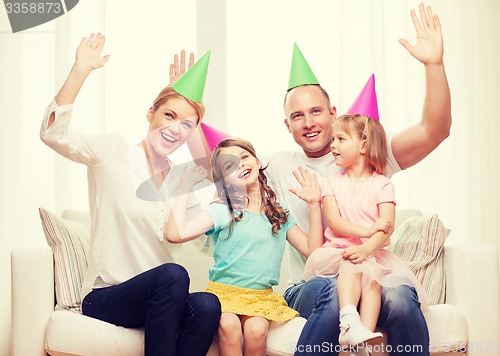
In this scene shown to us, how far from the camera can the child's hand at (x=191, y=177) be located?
2.02 m

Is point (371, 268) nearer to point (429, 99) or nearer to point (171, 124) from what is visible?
point (429, 99)

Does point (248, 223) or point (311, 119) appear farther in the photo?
point (311, 119)

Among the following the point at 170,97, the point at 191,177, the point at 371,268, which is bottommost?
the point at 371,268

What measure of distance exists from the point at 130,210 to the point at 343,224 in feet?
1.87

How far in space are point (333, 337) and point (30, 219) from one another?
1590 millimetres

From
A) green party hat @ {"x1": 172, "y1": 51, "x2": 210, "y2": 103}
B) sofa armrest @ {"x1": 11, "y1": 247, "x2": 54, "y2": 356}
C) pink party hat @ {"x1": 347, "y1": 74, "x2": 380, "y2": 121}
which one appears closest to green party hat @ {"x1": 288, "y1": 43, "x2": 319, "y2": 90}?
pink party hat @ {"x1": 347, "y1": 74, "x2": 380, "y2": 121}

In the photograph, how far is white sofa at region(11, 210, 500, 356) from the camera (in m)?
1.84

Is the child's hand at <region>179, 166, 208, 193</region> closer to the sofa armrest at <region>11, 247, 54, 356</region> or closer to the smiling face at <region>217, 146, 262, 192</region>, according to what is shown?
the smiling face at <region>217, 146, 262, 192</region>

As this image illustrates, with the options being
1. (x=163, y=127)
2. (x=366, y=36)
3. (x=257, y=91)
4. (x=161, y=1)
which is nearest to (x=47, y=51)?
(x=161, y=1)

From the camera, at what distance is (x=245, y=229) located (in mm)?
2004

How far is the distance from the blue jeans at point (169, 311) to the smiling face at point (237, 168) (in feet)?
1.16

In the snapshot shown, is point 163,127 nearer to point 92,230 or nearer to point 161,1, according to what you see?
point 92,230

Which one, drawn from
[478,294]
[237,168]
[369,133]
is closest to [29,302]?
[237,168]

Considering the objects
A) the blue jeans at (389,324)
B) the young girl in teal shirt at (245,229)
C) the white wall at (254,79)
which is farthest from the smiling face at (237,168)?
the white wall at (254,79)
